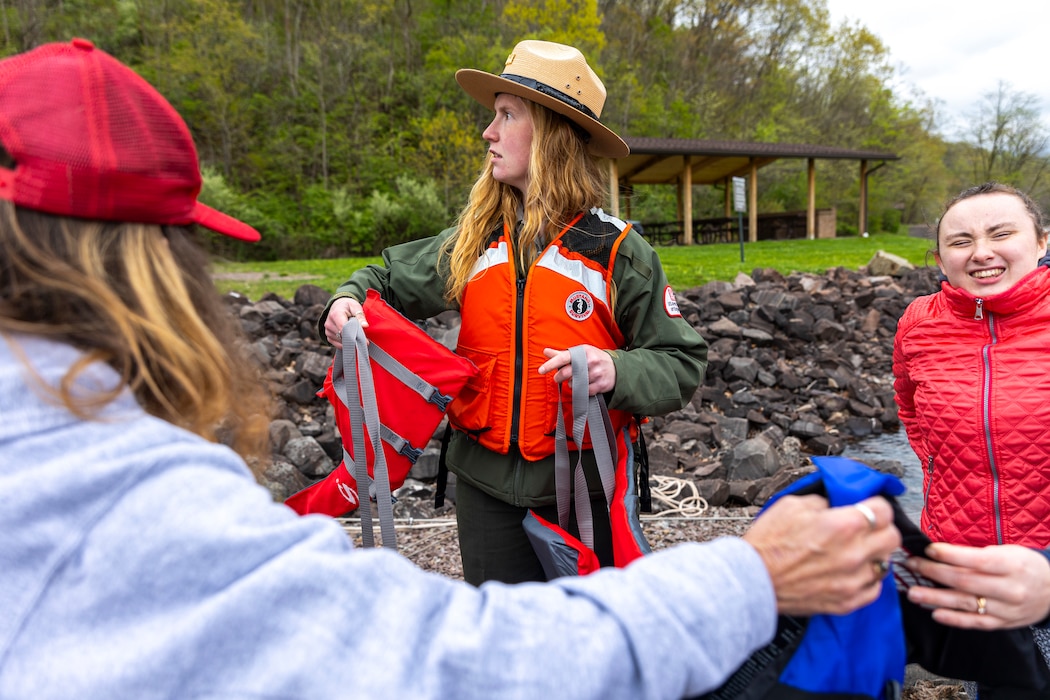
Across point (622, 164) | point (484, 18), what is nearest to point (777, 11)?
point (484, 18)

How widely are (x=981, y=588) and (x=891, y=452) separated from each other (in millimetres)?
7067

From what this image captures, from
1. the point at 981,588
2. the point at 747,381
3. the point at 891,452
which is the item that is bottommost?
the point at 891,452

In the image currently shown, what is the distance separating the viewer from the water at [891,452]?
21.0ft

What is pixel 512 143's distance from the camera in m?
2.36

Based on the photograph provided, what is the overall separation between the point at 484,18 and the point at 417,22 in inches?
155

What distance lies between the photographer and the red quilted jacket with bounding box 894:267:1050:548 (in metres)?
2.12

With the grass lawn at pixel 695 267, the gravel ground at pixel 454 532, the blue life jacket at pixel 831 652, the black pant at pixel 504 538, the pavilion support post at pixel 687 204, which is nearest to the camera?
the blue life jacket at pixel 831 652

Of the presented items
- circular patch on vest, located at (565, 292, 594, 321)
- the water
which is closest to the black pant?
circular patch on vest, located at (565, 292, 594, 321)

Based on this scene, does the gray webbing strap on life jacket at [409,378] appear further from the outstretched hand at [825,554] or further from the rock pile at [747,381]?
the rock pile at [747,381]

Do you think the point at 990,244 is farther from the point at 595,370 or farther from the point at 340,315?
the point at 340,315

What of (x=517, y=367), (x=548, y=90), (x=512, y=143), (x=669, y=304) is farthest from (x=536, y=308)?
→ (x=548, y=90)

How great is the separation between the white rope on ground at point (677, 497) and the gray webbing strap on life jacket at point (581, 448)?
2.50 metres

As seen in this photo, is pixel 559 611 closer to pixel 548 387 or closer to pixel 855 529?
pixel 855 529

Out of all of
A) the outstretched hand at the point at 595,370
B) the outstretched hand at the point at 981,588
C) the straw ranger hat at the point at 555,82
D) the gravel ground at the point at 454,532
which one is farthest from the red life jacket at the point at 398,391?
the gravel ground at the point at 454,532
